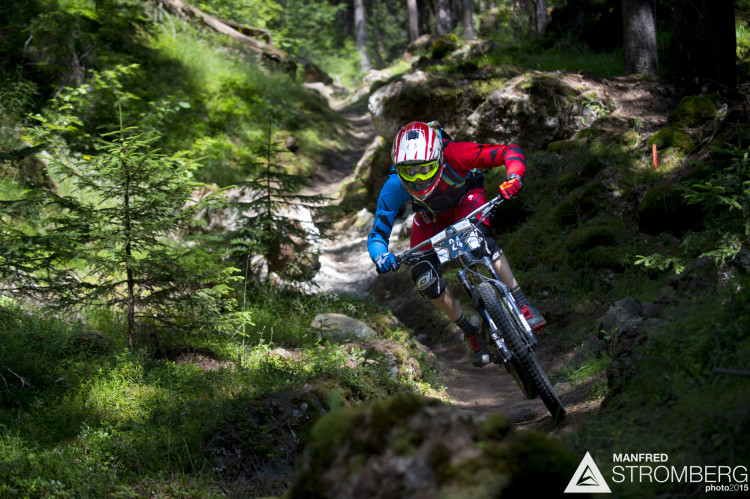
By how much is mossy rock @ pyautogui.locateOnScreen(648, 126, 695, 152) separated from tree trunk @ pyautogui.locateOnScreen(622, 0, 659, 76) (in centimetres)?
338

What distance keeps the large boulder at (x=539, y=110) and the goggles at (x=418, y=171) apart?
6.87 meters

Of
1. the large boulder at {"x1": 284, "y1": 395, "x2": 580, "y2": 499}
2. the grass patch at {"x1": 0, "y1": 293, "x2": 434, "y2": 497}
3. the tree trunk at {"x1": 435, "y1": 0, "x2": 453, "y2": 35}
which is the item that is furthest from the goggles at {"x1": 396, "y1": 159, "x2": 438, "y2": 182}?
the tree trunk at {"x1": 435, "y1": 0, "x2": 453, "y2": 35}

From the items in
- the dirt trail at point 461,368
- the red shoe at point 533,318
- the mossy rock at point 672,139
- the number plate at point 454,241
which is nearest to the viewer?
the red shoe at point 533,318

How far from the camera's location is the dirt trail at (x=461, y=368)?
510 centimetres

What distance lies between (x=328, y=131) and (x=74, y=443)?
63.2 ft

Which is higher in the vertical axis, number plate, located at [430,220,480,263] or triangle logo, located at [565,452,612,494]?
number plate, located at [430,220,480,263]

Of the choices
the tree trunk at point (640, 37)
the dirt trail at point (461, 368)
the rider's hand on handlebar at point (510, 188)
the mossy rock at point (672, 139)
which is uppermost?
the tree trunk at point (640, 37)

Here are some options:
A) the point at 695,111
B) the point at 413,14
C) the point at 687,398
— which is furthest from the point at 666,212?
the point at 413,14

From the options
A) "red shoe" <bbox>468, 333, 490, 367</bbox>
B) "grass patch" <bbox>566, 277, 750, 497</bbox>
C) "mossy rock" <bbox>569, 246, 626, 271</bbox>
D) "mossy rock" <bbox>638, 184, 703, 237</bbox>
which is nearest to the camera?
"grass patch" <bbox>566, 277, 750, 497</bbox>

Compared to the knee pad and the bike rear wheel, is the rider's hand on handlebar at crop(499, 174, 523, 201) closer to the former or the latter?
the bike rear wheel

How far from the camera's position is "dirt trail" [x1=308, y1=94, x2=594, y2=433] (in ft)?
16.7

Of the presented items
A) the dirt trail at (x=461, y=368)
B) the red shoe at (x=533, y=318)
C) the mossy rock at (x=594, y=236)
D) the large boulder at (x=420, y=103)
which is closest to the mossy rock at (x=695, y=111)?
the mossy rock at (x=594, y=236)

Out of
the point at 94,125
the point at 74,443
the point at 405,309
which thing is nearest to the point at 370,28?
the point at 94,125

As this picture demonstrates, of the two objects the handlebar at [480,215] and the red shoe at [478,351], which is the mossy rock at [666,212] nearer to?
the handlebar at [480,215]
